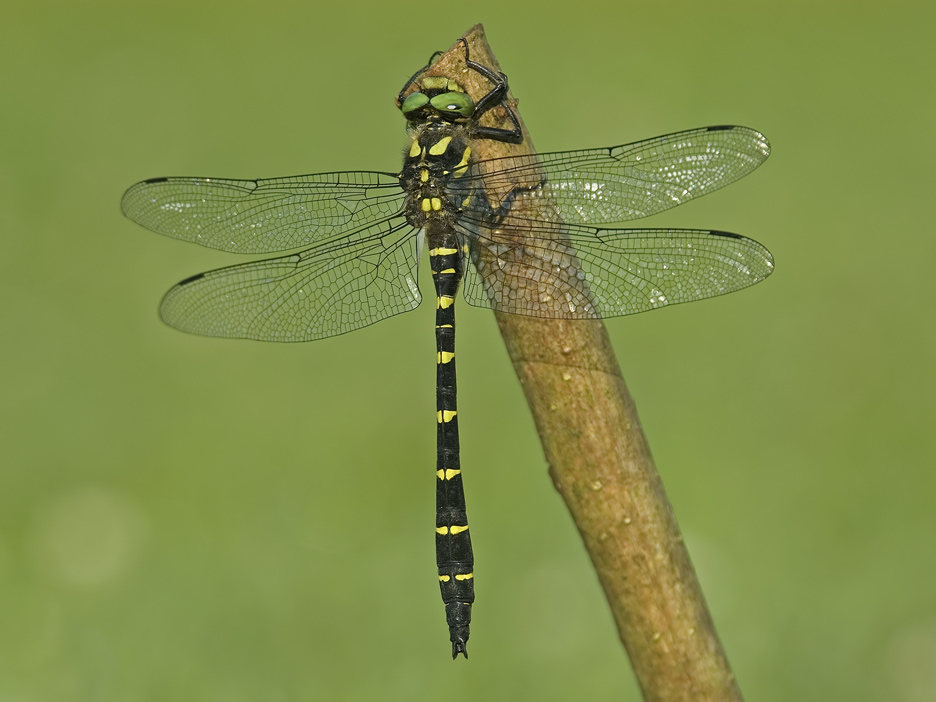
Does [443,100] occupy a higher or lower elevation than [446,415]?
higher

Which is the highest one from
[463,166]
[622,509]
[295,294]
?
[463,166]

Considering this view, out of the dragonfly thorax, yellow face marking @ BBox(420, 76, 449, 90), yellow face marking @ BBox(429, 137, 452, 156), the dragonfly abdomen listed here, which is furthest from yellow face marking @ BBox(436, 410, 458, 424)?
yellow face marking @ BBox(420, 76, 449, 90)

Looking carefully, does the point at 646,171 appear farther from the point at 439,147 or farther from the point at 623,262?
the point at 439,147

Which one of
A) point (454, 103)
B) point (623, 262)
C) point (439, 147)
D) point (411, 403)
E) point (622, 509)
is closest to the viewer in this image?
point (622, 509)

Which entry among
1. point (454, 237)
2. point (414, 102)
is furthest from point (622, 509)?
point (414, 102)

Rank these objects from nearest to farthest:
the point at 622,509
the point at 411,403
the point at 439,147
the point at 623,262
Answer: the point at 622,509
the point at 439,147
the point at 623,262
the point at 411,403

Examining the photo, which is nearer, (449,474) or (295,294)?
(449,474)
